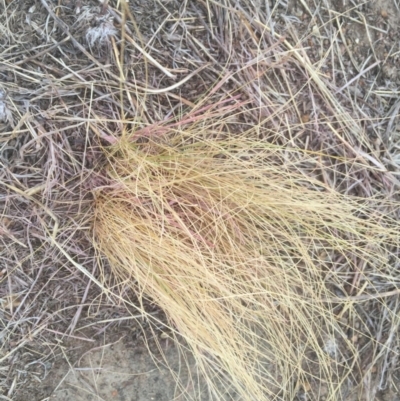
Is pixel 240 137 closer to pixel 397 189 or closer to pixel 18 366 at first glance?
pixel 397 189

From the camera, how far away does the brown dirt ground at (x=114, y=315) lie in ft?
3.41

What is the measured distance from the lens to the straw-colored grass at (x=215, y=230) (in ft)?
3.18

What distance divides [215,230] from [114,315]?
29 cm

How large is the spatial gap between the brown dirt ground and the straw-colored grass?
3.8 inches

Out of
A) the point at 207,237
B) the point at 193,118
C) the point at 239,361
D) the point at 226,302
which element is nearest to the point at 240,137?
the point at 193,118

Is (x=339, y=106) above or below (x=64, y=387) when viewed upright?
above

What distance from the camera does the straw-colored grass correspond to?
97 centimetres

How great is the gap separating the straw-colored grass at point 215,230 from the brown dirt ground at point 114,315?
0.10 m

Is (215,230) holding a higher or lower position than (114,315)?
higher

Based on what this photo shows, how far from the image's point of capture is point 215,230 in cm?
98

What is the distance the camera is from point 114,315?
107cm

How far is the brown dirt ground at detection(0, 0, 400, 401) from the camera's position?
1.04 m

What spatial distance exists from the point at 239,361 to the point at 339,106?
1.85 feet

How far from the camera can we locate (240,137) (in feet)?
3.38
